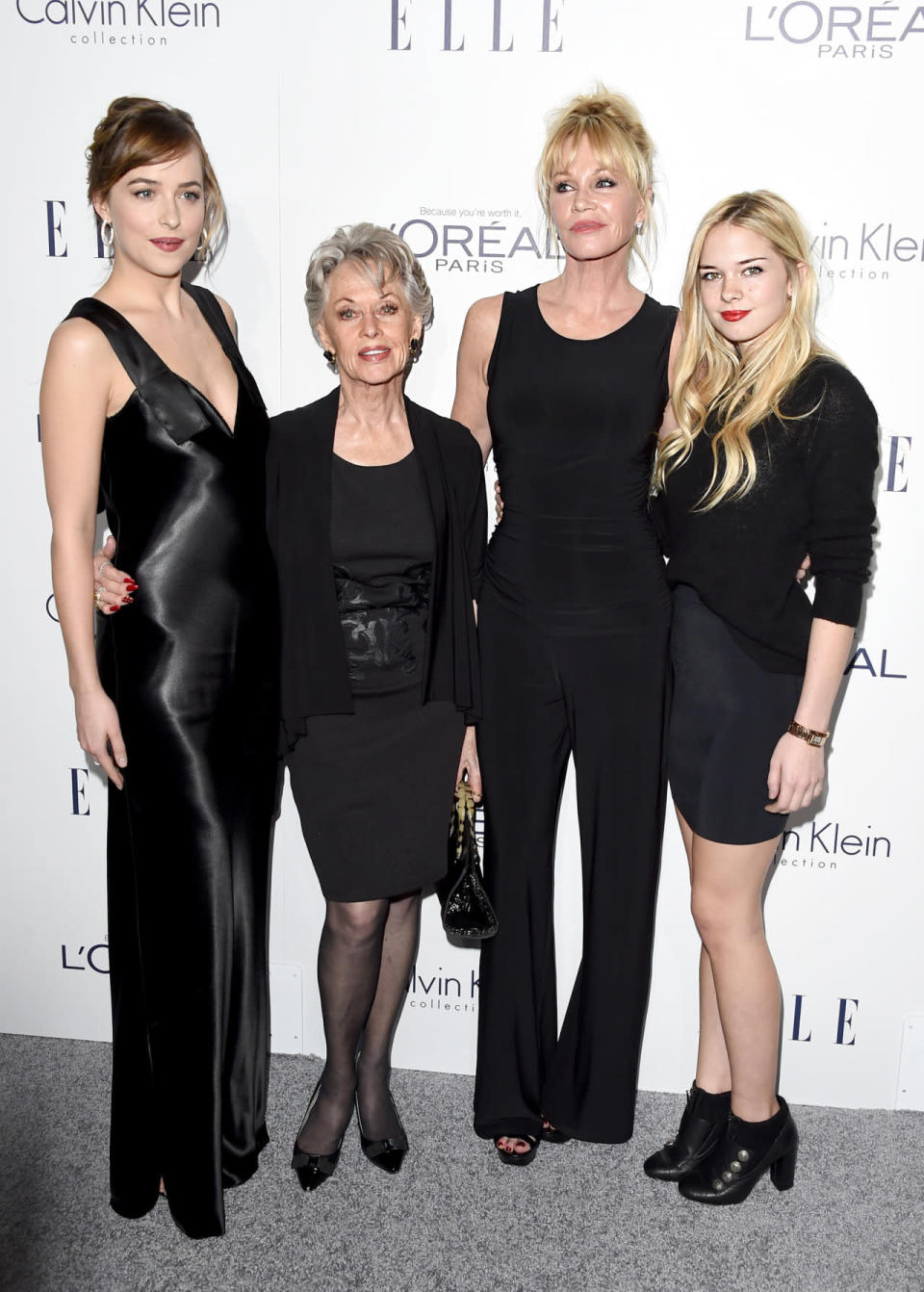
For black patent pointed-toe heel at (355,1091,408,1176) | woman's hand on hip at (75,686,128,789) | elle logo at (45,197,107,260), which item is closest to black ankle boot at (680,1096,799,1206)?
black patent pointed-toe heel at (355,1091,408,1176)

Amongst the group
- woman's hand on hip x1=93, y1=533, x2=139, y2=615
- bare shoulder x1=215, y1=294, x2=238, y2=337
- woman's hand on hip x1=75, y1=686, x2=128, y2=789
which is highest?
bare shoulder x1=215, y1=294, x2=238, y2=337

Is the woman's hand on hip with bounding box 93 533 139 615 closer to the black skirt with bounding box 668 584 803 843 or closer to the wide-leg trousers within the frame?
the wide-leg trousers

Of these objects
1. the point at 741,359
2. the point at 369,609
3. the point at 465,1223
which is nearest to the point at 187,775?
the point at 369,609

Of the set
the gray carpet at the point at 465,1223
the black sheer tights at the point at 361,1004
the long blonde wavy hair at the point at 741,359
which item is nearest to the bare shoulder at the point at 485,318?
the long blonde wavy hair at the point at 741,359

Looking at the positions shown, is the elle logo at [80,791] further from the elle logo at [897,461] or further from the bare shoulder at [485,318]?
the elle logo at [897,461]

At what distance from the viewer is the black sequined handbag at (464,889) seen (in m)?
2.50

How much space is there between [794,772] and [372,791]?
863 millimetres

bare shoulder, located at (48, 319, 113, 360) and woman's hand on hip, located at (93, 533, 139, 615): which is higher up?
bare shoulder, located at (48, 319, 113, 360)

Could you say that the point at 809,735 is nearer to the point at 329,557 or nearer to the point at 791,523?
the point at 791,523

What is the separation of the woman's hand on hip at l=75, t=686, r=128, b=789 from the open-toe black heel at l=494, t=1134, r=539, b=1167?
4.10 feet

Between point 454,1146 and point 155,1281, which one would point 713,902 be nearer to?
point 454,1146

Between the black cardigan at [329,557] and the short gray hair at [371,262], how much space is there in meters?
0.21

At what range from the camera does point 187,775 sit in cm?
230

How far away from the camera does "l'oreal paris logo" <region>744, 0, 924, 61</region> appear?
2502 mm
